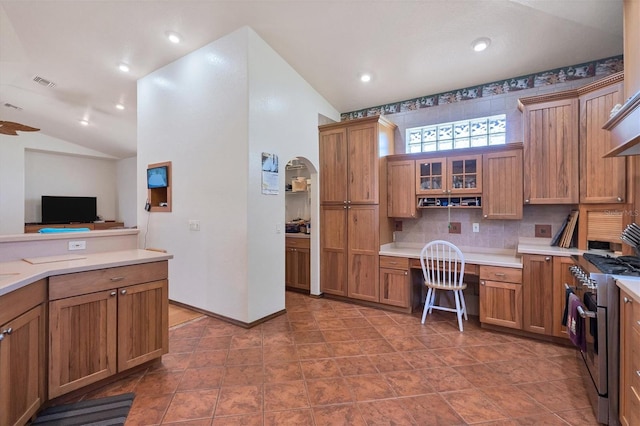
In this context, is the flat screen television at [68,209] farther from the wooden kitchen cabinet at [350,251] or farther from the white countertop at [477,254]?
the white countertop at [477,254]

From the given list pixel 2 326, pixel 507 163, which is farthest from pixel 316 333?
pixel 507 163

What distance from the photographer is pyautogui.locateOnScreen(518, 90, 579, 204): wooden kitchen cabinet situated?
273cm

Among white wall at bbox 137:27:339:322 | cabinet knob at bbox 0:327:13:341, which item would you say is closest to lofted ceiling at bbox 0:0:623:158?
white wall at bbox 137:27:339:322

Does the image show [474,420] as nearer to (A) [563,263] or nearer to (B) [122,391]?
(A) [563,263]

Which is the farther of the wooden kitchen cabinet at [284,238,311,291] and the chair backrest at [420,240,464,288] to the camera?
the wooden kitchen cabinet at [284,238,311,291]

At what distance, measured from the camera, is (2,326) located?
139cm

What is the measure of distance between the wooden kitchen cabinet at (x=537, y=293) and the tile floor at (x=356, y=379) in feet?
0.60

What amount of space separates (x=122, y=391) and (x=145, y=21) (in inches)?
139

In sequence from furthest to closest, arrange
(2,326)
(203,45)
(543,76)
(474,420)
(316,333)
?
(203,45) < (543,76) < (316,333) < (474,420) < (2,326)

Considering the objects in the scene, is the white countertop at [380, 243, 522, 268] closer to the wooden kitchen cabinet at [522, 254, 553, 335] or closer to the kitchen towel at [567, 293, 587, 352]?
the wooden kitchen cabinet at [522, 254, 553, 335]

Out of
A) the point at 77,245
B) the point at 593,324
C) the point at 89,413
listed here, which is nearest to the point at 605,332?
the point at 593,324

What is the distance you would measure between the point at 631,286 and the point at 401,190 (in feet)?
8.06

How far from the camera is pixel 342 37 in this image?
3064 mm

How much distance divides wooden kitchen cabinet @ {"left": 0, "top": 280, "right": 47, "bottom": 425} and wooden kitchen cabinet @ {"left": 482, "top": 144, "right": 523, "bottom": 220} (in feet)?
12.7
